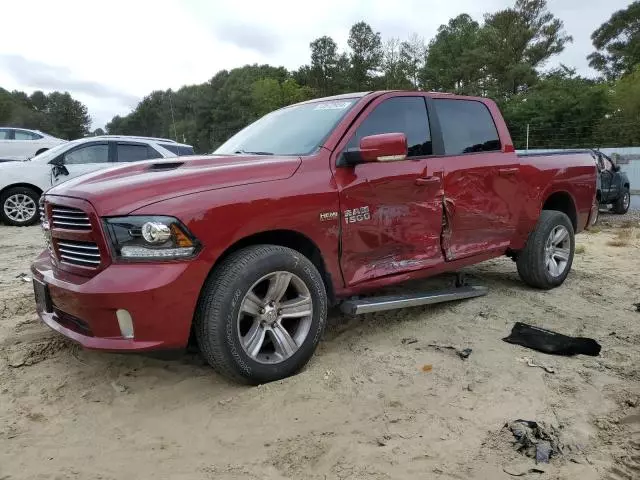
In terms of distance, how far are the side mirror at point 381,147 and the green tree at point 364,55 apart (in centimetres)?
5281

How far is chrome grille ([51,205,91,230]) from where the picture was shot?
9.56 ft

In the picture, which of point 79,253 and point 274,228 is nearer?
point 79,253

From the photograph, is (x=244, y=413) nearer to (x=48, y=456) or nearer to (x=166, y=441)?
(x=166, y=441)

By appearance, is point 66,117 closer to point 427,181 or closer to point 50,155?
point 50,155

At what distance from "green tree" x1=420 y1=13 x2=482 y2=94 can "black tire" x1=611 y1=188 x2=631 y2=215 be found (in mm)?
32980

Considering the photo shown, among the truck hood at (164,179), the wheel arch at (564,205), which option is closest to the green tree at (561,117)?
the wheel arch at (564,205)

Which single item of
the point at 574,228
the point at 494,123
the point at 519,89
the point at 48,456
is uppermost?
the point at 519,89

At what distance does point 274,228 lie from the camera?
319cm

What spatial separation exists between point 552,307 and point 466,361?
166 cm

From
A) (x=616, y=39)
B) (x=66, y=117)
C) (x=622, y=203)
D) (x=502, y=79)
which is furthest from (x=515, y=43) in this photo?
(x=66, y=117)

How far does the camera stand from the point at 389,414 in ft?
9.48

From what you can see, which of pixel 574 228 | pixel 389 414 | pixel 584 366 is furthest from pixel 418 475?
pixel 574 228

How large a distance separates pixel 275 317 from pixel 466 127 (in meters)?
2.53

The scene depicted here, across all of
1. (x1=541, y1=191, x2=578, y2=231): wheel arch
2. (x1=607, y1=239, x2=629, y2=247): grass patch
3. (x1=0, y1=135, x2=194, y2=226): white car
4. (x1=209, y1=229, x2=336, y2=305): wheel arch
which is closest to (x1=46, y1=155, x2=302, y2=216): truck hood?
(x1=209, y1=229, x2=336, y2=305): wheel arch
